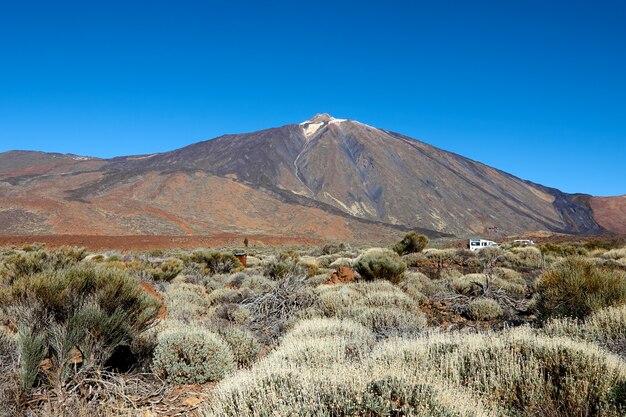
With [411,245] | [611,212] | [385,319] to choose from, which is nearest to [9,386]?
[385,319]

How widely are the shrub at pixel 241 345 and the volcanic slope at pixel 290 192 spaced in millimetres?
54337

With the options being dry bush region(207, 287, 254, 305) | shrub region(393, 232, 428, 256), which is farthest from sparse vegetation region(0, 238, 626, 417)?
shrub region(393, 232, 428, 256)

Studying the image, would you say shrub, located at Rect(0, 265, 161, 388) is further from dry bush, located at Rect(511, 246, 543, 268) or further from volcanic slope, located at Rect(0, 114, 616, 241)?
volcanic slope, located at Rect(0, 114, 616, 241)

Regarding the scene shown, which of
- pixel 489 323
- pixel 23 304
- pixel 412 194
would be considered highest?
pixel 412 194

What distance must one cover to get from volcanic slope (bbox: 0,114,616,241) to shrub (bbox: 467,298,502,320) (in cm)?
5476

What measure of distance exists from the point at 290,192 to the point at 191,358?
338 ft

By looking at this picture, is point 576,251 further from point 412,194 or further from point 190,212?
point 412,194

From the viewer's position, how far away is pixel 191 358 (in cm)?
525

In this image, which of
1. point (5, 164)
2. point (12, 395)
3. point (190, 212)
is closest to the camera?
point (12, 395)

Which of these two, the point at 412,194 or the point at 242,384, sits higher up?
the point at 412,194

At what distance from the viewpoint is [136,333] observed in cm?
529

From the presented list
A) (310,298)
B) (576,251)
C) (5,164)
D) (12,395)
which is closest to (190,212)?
A: (576,251)

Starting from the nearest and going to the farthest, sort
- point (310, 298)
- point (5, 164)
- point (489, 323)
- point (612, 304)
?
point (612, 304) < point (489, 323) < point (310, 298) < point (5, 164)

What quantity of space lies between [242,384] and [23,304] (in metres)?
3.02
